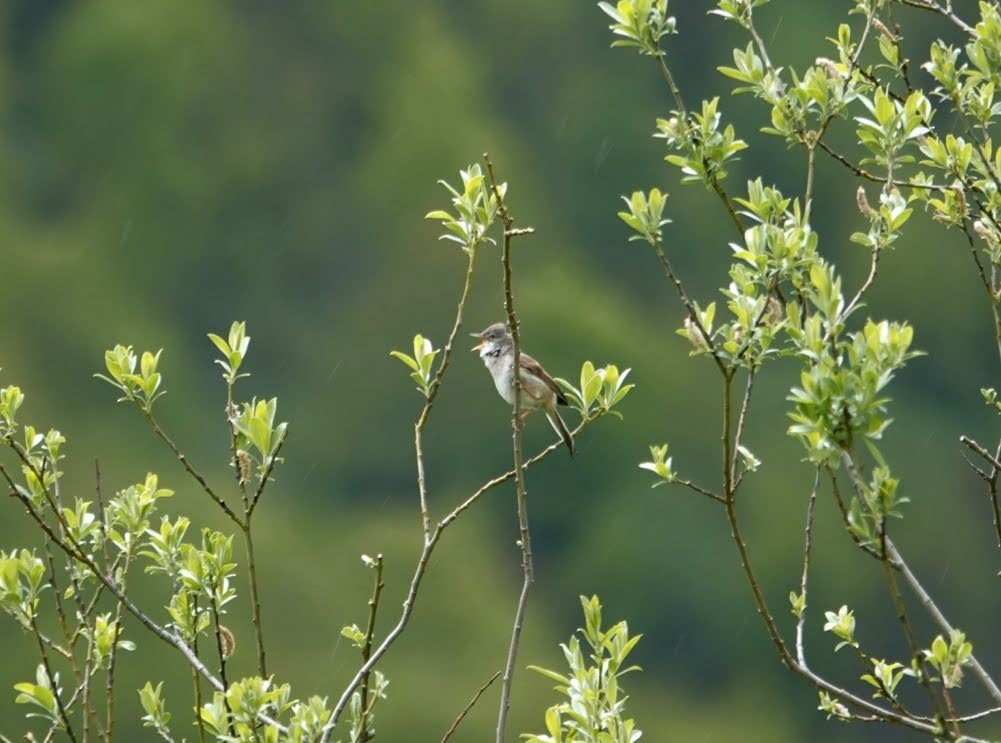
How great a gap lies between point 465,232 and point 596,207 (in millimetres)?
39092

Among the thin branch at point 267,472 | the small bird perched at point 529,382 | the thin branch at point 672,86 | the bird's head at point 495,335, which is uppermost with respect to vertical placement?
the bird's head at point 495,335

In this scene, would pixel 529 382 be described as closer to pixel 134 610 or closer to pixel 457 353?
pixel 134 610

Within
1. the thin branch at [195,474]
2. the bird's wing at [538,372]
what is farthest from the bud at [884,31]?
the bird's wing at [538,372]

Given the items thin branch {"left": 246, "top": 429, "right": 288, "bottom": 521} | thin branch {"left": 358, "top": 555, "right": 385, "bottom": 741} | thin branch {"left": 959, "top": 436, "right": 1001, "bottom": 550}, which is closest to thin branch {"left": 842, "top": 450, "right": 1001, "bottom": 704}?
thin branch {"left": 959, "top": 436, "right": 1001, "bottom": 550}

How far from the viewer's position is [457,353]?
3191 cm

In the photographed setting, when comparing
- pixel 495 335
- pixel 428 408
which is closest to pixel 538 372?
pixel 495 335

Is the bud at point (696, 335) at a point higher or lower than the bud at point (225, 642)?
higher

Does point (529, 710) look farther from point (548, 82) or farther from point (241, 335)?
point (241, 335)

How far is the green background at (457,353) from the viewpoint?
35156 millimetres

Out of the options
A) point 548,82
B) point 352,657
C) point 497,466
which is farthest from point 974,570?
point 548,82

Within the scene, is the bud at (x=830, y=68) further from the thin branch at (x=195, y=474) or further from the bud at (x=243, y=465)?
the thin branch at (x=195, y=474)

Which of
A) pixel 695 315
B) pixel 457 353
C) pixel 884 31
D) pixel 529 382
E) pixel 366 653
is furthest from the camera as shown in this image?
pixel 457 353

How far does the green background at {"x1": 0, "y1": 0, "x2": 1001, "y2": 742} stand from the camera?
35156 millimetres

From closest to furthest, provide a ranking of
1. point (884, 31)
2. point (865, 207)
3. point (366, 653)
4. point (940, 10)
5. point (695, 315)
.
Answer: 1. point (695, 315)
2. point (366, 653)
3. point (865, 207)
4. point (940, 10)
5. point (884, 31)
